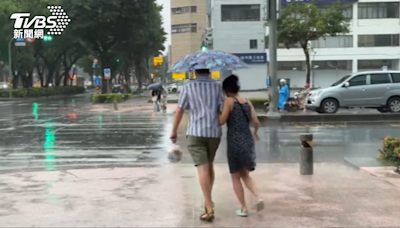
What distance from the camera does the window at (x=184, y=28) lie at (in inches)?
3329

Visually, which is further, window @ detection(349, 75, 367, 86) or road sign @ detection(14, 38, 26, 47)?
road sign @ detection(14, 38, 26, 47)

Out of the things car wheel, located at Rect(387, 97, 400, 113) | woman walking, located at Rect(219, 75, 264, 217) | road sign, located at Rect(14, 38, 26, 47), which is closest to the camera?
woman walking, located at Rect(219, 75, 264, 217)

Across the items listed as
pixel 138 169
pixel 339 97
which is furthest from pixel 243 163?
pixel 339 97

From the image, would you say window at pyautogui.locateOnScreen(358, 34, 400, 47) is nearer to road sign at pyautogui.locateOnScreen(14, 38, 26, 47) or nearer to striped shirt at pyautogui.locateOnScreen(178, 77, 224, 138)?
road sign at pyautogui.locateOnScreen(14, 38, 26, 47)

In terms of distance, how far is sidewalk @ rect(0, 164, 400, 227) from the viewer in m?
5.78

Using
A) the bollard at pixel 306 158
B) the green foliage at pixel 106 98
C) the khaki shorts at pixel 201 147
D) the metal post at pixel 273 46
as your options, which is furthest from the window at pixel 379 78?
the green foliage at pixel 106 98

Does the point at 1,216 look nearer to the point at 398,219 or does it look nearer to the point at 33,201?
the point at 33,201

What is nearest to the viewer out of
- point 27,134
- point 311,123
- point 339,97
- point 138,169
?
point 138,169

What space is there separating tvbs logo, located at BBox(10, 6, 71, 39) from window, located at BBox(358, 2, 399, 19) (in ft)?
122

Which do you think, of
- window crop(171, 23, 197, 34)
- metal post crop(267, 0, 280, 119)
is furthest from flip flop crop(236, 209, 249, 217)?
window crop(171, 23, 197, 34)

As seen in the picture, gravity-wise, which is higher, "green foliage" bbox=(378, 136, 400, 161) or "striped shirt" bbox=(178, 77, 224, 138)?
"striped shirt" bbox=(178, 77, 224, 138)

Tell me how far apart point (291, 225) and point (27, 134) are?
12.8 m

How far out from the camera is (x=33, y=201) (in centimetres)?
678

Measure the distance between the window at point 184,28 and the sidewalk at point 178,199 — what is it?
77047 millimetres
